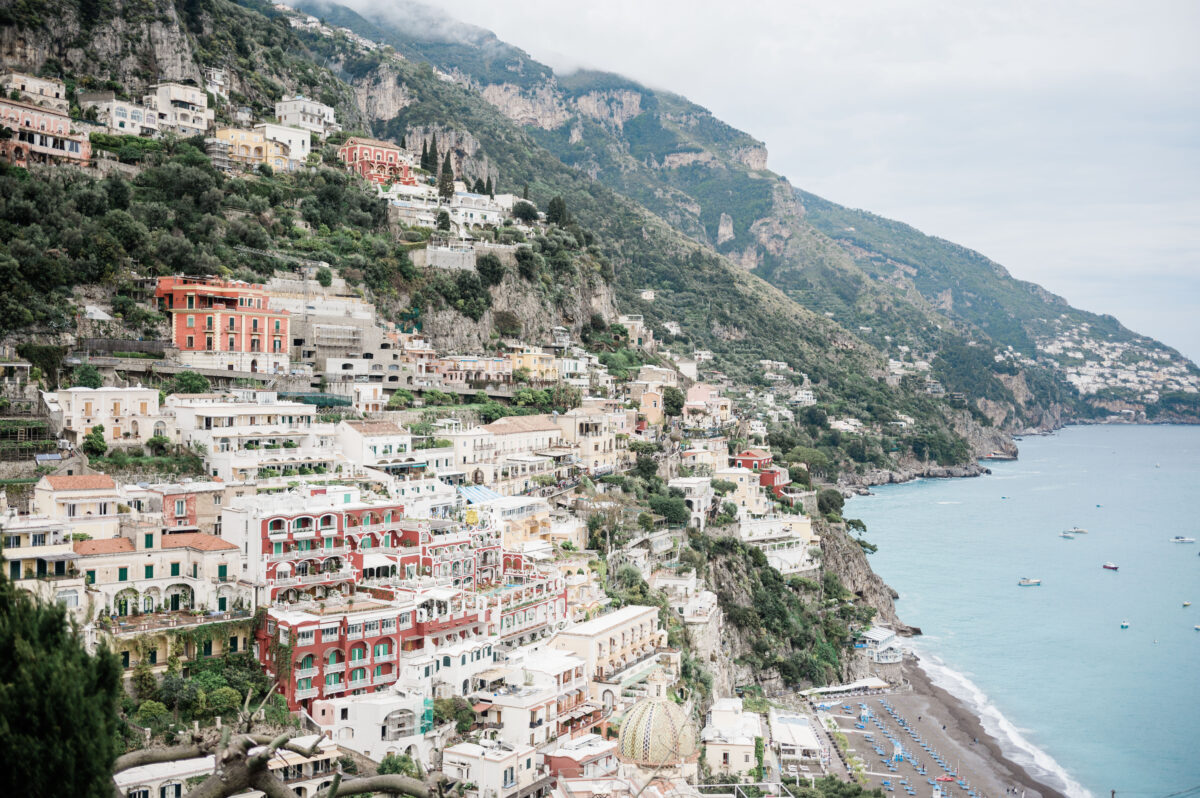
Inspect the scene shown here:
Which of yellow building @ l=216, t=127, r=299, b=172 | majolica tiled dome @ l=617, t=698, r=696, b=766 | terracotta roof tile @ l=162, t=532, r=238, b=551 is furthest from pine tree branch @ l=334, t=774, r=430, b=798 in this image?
yellow building @ l=216, t=127, r=299, b=172

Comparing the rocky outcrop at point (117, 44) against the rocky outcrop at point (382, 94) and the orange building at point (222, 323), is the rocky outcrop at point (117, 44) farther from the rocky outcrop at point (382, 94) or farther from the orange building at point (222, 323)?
the rocky outcrop at point (382, 94)

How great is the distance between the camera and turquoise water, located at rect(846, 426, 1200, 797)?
1797 inches

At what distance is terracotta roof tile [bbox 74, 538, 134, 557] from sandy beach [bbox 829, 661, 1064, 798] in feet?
83.6

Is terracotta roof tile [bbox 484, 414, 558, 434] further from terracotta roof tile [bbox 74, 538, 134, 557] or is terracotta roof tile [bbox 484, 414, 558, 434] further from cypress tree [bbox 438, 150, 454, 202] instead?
cypress tree [bbox 438, 150, 454, 202]

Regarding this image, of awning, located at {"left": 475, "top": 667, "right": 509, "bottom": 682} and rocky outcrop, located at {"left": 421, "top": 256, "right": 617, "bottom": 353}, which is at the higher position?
rocky outcrop, located at {"left": 421, "top": 256, "right": 617, "bottom": 353}

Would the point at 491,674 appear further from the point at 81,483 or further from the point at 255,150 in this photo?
the point at 255,150

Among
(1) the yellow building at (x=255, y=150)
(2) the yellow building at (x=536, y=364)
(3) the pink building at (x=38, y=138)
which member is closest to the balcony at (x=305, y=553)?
(3) the pink building at (x=38, y=138)

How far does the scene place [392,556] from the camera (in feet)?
100

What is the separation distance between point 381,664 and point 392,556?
4343 mm

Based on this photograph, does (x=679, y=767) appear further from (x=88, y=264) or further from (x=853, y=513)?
(x=853, y=513)

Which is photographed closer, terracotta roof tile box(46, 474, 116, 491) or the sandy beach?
terracotta roof tile box(46, 474, 116, 491)

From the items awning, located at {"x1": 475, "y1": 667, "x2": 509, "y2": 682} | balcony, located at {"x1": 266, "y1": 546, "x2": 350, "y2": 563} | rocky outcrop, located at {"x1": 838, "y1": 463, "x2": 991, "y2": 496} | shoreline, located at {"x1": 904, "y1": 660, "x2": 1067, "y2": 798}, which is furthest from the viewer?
rocky outcrop, located at {"x1": 838, "y1": 463, "x2": 991, "y2": 496}

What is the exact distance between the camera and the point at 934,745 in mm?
42469

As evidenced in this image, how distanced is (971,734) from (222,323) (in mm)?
35250
